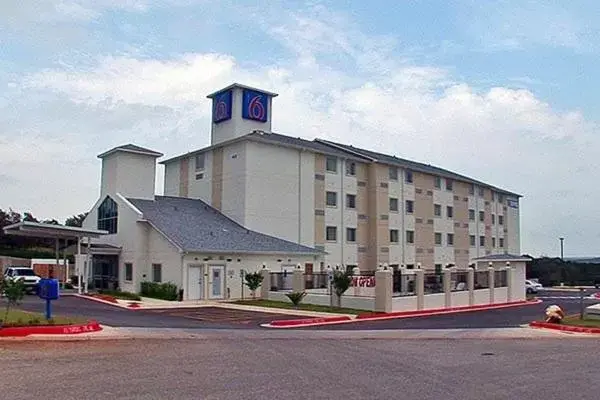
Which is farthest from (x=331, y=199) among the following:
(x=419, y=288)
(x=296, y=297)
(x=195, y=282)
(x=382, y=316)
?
(x=382, y=316)

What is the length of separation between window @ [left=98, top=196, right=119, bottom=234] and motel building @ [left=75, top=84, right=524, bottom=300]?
0.13 metres

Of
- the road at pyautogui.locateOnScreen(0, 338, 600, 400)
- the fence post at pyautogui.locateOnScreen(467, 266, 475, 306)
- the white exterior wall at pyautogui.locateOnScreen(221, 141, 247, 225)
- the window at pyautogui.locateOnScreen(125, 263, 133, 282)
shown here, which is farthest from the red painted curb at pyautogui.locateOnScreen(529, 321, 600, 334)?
the window at pyautogui.locateOnScreen(125, 263, 133, 282)

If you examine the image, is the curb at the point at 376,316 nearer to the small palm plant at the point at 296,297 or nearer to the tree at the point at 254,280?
the small palm plant at the point at 296,297

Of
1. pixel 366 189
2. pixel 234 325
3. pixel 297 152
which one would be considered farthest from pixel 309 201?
pixel 234 325

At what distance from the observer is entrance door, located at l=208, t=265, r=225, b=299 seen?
4128 cm

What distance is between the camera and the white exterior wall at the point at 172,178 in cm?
5753

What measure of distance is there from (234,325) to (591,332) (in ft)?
39.2

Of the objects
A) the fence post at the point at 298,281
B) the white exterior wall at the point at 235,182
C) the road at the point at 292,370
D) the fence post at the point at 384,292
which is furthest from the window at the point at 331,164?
the road at the point at 292,370

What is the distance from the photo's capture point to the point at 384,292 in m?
31.9

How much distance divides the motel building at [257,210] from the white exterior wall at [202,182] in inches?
3.2

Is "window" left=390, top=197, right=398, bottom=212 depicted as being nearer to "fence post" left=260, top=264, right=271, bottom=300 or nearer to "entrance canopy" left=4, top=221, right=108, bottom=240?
"fence post" left=260, top=264, right=271, bottom=300

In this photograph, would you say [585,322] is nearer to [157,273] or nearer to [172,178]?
[157,273]

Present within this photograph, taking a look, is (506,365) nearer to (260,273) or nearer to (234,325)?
(234,325)

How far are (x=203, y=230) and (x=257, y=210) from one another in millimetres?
5591
